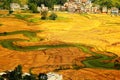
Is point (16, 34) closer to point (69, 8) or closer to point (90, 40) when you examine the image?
point (90, 40)

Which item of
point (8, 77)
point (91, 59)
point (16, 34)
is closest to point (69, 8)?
point (16, 34)

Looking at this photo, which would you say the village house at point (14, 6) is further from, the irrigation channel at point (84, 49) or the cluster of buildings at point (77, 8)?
the irrigation channel at point (84, 49)

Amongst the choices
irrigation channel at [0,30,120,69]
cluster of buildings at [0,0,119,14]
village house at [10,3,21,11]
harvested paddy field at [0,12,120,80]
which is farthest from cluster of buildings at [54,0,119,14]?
irrigation channel at [0,30,120,69]

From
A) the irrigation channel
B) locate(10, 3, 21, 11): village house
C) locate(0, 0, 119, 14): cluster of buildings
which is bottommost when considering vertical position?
the irrigation channel

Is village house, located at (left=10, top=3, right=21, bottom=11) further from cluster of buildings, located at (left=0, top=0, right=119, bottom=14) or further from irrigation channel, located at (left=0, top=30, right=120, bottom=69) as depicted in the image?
irrigation channel, located at (left=0, top=30, right=120, bottom=69)

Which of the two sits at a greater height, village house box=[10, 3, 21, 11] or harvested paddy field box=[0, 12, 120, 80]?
village house box=[10, 3, 21, 11]

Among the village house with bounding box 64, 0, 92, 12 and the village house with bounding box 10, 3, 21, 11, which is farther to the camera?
the village house with bounding box 64, 0, 92, 12

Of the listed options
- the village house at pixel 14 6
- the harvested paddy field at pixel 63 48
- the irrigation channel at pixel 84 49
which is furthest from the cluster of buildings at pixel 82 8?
the irrigation channel at pixel 84 49

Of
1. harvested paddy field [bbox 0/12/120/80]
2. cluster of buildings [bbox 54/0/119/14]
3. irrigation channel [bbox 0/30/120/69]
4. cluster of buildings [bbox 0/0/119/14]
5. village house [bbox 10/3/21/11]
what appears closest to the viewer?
harvested paddy field [bbox 0/12/120/80]
